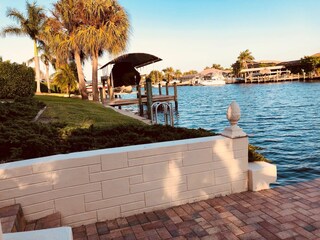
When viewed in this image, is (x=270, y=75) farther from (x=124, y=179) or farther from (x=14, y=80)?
(x=124, y=179)

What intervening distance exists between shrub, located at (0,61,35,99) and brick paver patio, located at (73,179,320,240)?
11.9 m

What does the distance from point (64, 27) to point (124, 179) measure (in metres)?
→ 21.9

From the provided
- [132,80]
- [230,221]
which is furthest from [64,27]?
[230,221]

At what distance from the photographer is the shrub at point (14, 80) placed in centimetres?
1302

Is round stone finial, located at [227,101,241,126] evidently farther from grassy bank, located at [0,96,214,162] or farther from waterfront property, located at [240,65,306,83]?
waterfront property, located at [240,65,306,83]

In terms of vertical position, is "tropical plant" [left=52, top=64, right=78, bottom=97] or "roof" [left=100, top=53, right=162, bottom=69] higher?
"roof" [left=100, top=53, right=162, bottom=69]

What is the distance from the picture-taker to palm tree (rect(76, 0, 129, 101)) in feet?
66.9

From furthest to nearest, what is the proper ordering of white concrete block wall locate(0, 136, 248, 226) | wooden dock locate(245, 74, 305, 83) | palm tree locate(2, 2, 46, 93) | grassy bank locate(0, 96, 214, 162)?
wooden dock locate(245, 74, 305, 83)
palm tree locate(2, 2, 46, 93)
grassy bank locate(0, 96, 214, 162)
white concrete block wall locate(0, 136, 248, 226)

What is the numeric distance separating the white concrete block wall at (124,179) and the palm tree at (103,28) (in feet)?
59.7

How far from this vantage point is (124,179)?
12.2ft

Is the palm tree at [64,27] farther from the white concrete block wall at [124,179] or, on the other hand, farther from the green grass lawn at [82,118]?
the white concrete block wall at [124,179]

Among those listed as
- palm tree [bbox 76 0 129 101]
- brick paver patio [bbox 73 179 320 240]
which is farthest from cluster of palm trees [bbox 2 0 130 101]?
brick paver patio [bbox 73 179 320 240]

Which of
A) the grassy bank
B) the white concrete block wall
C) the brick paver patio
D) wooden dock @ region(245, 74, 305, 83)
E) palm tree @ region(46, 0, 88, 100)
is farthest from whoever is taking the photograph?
wooden dock @ region(245, 74, 305, 83)

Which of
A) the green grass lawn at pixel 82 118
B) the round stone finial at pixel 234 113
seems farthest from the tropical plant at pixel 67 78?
the round stone finial at pixel 234 113
